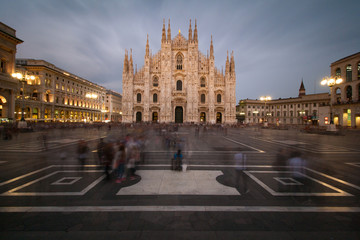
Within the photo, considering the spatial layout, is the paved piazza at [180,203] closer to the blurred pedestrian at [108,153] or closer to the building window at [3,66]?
the blurred pedestrian at [108,153]

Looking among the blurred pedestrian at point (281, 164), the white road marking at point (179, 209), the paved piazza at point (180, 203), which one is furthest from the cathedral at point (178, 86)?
the white road marking at point (179, 209)

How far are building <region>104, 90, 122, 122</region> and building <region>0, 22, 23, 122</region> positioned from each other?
43.0 m

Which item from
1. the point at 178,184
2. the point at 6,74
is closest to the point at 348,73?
the point at 178,184

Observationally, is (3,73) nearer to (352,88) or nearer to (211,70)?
(211,70)

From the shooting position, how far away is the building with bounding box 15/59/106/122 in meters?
35.7

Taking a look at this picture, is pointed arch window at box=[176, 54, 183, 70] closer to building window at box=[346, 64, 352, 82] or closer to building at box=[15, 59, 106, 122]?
building at box=[15, 59, 106, 122]

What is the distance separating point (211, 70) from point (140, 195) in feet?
139

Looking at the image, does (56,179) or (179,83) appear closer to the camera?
(56,179)

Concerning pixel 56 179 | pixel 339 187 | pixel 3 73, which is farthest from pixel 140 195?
pixel 3 73

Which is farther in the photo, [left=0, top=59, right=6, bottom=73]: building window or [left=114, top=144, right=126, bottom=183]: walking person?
[left=0, top=59, right=6, bottom=73]: building window

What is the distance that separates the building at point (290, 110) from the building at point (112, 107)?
57327mm

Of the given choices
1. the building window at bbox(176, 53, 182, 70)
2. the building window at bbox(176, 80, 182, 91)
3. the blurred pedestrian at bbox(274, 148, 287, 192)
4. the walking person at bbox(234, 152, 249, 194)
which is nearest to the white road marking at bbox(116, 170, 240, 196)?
the walking person at bbox(234, 152, 249, 194)

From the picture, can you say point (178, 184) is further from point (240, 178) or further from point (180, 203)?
point (240, 178)

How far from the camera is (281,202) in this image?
14.0 feet
